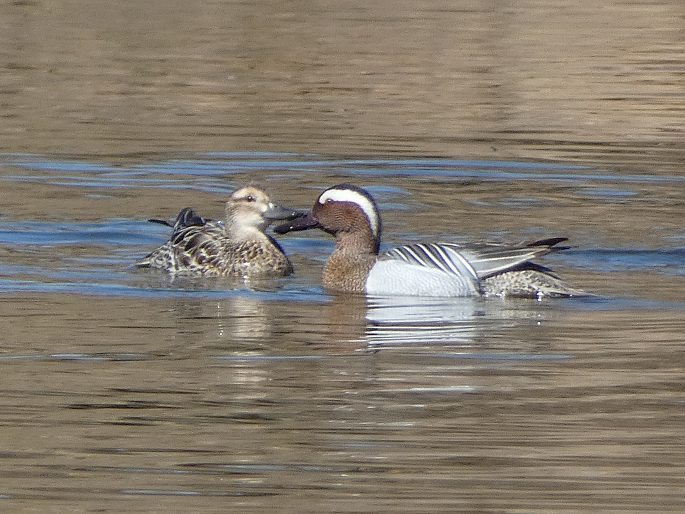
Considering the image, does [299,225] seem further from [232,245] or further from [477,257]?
[477,257]

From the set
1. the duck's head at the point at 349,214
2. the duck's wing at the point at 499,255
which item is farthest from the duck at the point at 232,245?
the duck's wing at the point at 499,255

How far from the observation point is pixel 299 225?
450 inches

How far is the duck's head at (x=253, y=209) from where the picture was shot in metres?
11.8

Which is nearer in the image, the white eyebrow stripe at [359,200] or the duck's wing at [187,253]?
the white eyebrow stripe at [359,200]

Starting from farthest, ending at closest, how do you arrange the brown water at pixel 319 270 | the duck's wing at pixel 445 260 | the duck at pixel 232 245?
the duck at pixel 232 245 < the duck's wing at pixel 445 260 < the brown water at pixel 319 270

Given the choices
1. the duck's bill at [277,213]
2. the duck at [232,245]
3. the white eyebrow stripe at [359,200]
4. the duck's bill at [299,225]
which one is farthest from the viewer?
the duck's bill at [277,213]

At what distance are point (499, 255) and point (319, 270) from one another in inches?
82.6

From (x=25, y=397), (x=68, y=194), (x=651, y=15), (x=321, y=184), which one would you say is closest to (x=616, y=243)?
(x=321, y=184)

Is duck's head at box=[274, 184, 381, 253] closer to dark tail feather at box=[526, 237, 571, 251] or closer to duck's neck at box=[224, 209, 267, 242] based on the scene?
duck's neck at box=[224, 209, 267, 242]

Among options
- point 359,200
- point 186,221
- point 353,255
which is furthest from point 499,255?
point 186,221

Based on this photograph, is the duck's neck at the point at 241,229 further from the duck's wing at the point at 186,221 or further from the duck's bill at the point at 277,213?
the duck's wing at the point at 186,221

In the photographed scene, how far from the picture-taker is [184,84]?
2003 centimetres

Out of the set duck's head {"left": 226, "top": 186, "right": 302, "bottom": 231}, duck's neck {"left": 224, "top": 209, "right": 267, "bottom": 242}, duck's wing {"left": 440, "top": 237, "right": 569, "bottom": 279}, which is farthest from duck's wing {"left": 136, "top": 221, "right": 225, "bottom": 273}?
duck's wing {"left": 440, "top": 237, "right": 569, "bottom": 279}

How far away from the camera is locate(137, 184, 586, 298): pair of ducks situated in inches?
409
